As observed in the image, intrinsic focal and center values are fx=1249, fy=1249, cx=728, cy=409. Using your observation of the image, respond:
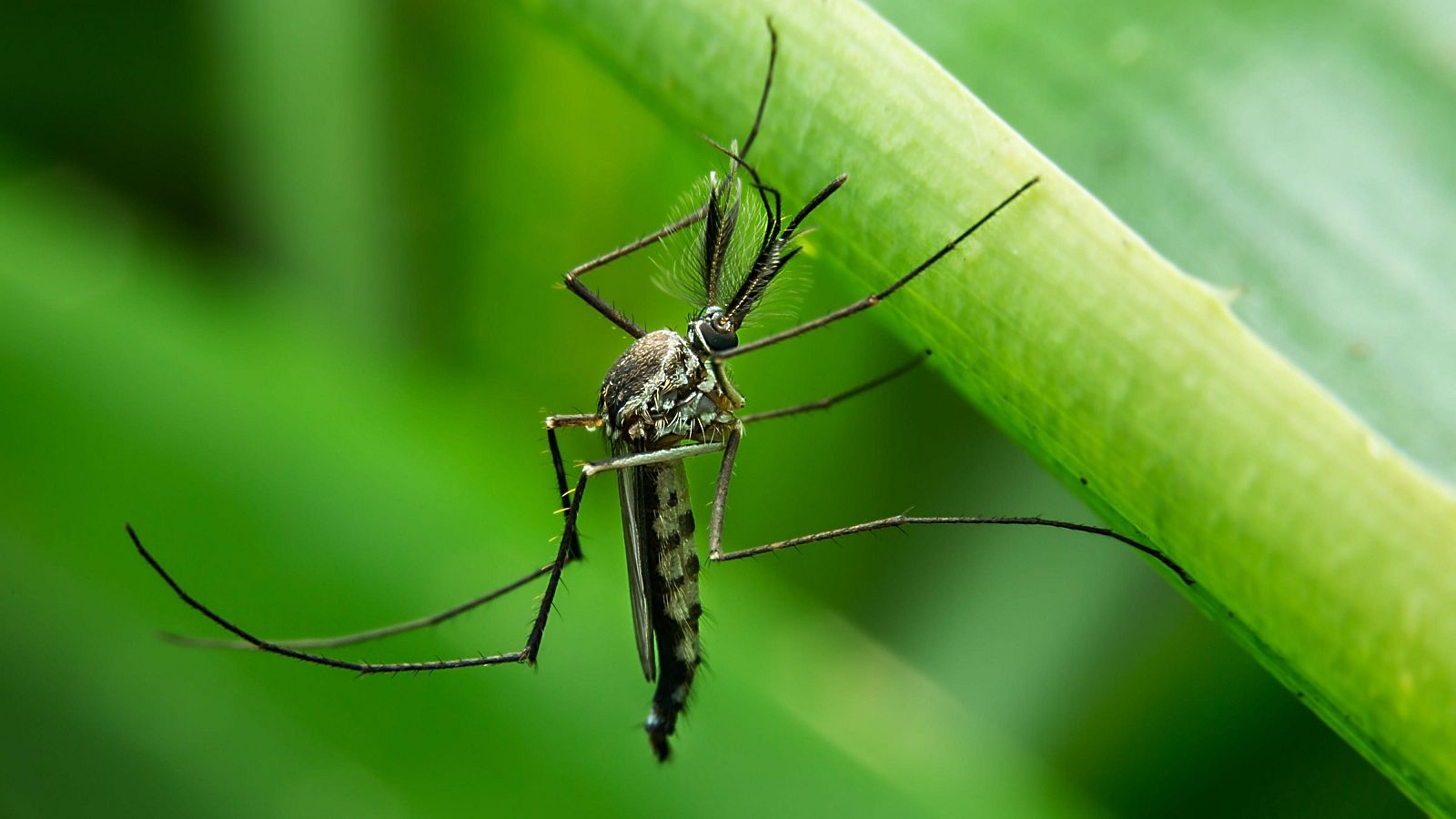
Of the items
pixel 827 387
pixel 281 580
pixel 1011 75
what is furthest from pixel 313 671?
pixel 1011 75

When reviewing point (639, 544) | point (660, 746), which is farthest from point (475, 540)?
point (660, 746)

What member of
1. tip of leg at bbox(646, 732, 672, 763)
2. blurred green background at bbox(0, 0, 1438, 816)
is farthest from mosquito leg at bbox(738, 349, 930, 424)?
tip of leg at bbox(646, 732, 672, 763)

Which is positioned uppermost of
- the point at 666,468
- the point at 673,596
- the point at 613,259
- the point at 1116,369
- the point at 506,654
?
Result: the point at 1116,369

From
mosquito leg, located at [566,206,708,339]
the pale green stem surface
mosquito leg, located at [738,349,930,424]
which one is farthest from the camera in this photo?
mosquito leg, located at [738,349,930,424]

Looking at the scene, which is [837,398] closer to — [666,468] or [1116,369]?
[666,468]

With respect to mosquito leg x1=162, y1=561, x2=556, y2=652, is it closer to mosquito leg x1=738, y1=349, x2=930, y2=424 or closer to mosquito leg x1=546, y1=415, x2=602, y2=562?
mosquito leg x1=546, y1=415, x2=602, y2=562

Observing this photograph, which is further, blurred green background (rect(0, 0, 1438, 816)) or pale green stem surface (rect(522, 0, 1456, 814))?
blurred green background (rect(0, 0, 1438, 816))
